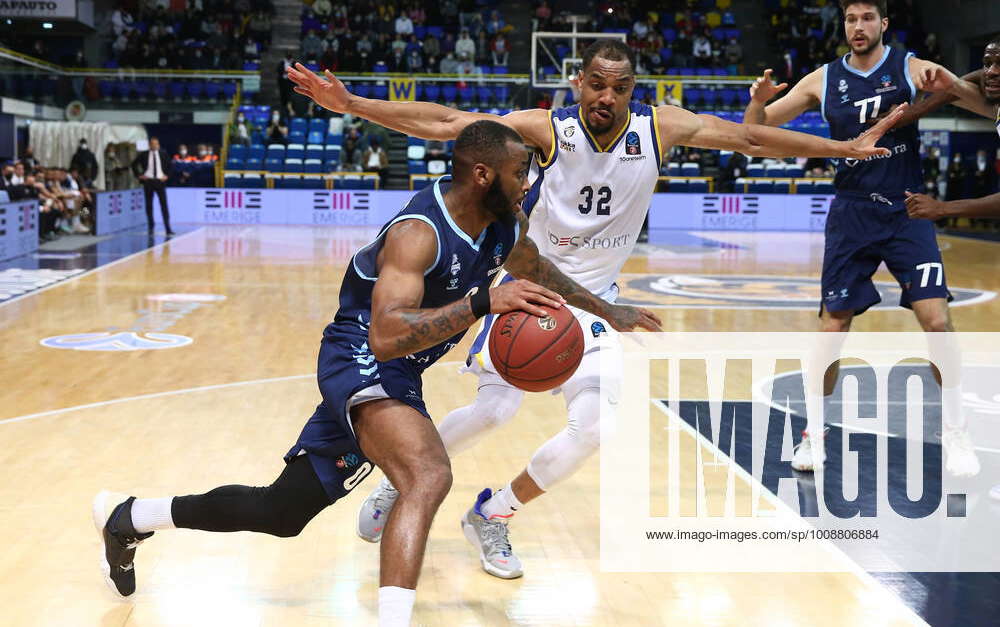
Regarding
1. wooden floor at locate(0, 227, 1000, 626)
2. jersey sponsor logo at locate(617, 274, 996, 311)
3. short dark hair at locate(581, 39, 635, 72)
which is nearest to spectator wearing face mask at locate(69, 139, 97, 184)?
wooden floor at locate(0, 227, 1000, 626)

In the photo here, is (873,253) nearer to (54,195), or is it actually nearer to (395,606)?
(395,606)

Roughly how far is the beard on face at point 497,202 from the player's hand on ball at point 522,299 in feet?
1.39

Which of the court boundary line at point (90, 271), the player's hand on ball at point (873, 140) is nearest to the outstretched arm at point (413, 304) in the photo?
the player's hand on ball at point (873, 140)

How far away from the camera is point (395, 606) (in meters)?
2.78

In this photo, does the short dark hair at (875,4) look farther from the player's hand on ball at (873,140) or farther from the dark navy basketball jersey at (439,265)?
the dark navy basketball jersey at (439,265)

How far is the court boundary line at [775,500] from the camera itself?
3648mm

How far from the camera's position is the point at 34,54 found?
26203 millimetres

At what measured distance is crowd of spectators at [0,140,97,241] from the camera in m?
16.3

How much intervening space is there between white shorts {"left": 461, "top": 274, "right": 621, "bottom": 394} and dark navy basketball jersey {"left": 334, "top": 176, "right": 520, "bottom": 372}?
63 cm

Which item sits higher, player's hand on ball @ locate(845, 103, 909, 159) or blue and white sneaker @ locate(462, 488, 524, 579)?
player's hand on ball @ locate(845, 103, 909, 159)

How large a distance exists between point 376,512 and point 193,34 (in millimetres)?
26453

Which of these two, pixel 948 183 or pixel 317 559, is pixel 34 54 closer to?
pixel 948 183

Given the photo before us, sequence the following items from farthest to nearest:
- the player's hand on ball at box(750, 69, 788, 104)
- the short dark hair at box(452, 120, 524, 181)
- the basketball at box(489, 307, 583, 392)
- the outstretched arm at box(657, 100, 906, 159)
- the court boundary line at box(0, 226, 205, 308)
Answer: the court boundary line at box(0, 226, 205, 308), the player's hand on ball at box(750, 69, 788, 104), the outstretched arm at box(657, 100, 906, 159), the basketball at box(489, 307, 583, 392), the short dark hair at box(452, 120, 524, 181)

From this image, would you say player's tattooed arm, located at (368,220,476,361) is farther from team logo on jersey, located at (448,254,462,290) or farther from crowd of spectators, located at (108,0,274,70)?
crowd of spectators, located at (108,0,274,70)
